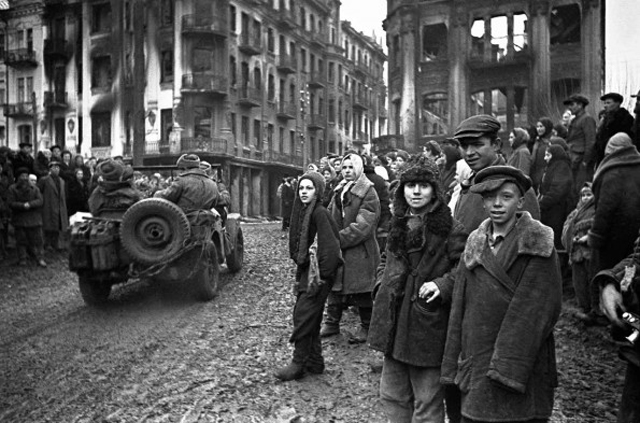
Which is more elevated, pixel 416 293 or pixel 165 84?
pixel 165 84

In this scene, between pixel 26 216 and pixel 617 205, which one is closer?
pixel 617 205

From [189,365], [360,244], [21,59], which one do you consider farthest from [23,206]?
[21,59]

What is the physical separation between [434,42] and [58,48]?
80.6 feet

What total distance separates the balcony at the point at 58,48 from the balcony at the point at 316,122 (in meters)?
19.1

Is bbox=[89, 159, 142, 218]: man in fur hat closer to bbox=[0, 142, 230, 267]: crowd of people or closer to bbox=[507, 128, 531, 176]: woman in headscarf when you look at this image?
bbox=[0, 142, 230, 267]: crowd of people

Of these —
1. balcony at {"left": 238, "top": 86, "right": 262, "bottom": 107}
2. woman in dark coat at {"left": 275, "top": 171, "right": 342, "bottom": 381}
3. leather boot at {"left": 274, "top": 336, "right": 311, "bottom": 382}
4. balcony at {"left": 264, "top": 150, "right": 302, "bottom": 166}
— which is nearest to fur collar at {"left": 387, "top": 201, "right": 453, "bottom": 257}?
woman in dark coat at {"left": 275, "top": 171, "right": 342, "bottom": 381}

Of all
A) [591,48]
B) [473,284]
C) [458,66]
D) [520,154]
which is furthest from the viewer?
[458,66]

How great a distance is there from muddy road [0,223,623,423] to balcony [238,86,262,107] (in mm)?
32082

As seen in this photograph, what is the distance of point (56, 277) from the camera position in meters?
12.0

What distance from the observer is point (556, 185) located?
880 centimetres

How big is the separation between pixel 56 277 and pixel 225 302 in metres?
4.39

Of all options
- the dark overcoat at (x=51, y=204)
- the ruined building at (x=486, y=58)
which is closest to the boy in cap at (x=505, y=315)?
the dark overcoat at (x=51, y=204)

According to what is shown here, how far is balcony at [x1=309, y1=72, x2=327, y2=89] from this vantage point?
52.9 metres

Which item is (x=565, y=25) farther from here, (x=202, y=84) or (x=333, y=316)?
(x=333, y=316)
